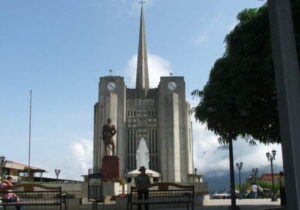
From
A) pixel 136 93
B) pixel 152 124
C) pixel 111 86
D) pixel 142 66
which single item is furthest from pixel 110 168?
pixel 142 66

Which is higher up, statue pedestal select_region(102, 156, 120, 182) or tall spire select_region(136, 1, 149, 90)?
tall spire select_region(136, 1, 149, 90)

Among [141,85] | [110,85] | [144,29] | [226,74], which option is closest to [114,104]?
[110,85]

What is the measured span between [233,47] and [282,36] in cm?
819

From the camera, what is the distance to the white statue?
8294cm

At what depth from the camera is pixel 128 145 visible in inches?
3359

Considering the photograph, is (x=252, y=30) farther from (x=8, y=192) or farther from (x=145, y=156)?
(x=145, y=156)

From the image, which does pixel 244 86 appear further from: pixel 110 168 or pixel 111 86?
pixel 111 86

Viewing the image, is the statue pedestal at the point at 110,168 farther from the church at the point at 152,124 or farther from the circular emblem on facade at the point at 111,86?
the circular emblem on facade at the point at 111,86

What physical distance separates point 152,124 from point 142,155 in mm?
6519

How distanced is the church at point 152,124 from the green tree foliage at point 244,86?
6810 cm

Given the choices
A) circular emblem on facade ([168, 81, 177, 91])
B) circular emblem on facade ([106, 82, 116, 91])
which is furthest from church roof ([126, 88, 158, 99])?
circular emblem on facade ([168, 81, 177, 91])

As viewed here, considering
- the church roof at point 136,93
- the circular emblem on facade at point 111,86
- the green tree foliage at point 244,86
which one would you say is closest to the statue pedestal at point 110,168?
the green tree foliage at point 244,86

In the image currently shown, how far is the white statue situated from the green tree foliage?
70.3 m

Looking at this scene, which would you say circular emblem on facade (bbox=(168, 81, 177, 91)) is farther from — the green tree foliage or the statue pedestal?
the green tree foliage
